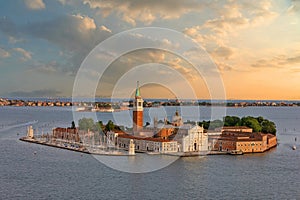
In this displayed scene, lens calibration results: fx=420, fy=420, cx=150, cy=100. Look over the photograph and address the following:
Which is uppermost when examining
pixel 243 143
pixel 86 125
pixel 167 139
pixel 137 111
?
pixel 137 111

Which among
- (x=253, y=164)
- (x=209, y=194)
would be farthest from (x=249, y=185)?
(x=253, y=164)

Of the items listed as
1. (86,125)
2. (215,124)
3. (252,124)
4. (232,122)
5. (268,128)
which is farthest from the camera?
(232,122)

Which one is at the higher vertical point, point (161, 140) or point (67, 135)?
point (161, 140)

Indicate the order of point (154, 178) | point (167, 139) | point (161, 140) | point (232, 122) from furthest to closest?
1. point (232, 122)
2. point (167, 139)
3. point (161, 140)
4. point (154, 178)

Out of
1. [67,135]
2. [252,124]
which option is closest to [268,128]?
[252,124]

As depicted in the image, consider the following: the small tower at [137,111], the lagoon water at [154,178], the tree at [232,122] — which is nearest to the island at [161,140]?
the small tower at [137,111]

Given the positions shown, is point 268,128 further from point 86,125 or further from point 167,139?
point 86,125

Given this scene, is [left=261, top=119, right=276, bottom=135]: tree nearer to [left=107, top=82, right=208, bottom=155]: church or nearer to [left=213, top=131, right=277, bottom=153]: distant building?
[left=213, top=131, right=277, bottom=153]: distant building

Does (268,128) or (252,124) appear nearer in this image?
(268,128)

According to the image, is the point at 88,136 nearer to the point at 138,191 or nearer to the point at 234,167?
the point at 234,167

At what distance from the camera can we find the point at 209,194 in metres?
12.8

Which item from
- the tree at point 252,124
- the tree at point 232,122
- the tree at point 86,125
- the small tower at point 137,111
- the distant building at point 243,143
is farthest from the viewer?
the tree at point 232,122

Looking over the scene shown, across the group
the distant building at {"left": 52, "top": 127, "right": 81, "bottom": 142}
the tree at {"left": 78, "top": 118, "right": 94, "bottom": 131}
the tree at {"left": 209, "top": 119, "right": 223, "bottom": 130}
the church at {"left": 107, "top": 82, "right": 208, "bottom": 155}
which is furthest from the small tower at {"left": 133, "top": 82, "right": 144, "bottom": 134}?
the tree at {"left": 209, "top": 119, "right": 223, "bottom": 130}

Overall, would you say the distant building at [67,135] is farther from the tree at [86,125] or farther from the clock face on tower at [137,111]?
the clock face on tower at [137,111]
